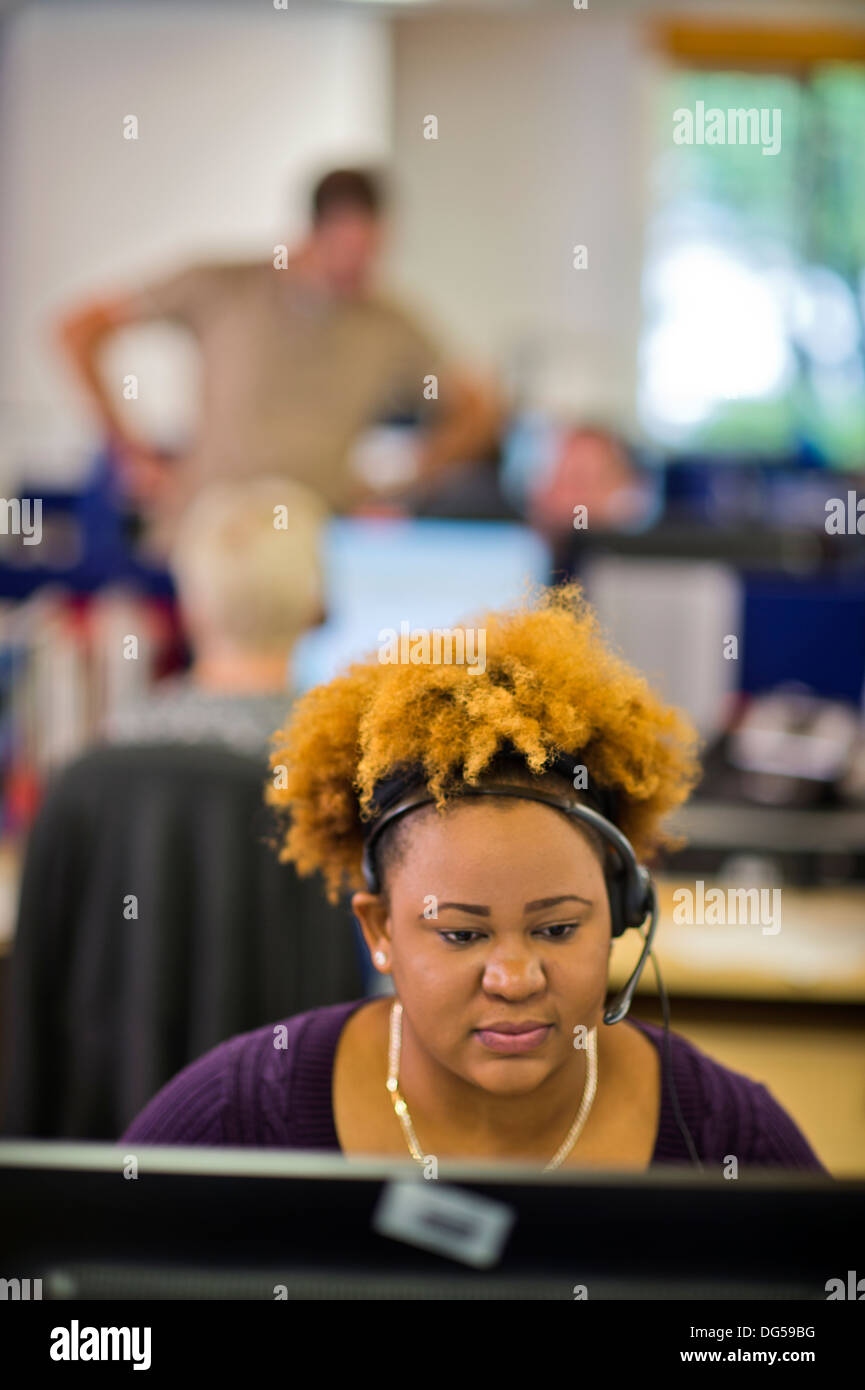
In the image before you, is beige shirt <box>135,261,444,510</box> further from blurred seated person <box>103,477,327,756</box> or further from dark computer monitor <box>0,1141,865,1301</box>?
dark computer monitor <box>0,1141,865,1301</box>

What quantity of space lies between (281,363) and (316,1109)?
255 cm

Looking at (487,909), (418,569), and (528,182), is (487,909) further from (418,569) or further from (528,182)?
(528,182)

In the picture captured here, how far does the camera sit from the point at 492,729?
681 millimetres

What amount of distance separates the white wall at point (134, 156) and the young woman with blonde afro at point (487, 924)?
5.26 meters

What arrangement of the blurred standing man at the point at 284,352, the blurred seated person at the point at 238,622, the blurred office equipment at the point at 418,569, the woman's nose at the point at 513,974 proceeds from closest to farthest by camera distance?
the woman's nose at the point at 513,974
the blurred seated person at the point at 238,622
the blurred office equipment at the point at 418,569
the blurred standing man at the point at 284,352

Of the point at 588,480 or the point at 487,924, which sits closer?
the point at 487,924

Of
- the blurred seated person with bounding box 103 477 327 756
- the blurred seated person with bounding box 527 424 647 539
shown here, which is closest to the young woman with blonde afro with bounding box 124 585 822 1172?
the blurred seated person with bounding box 103 477 327 756

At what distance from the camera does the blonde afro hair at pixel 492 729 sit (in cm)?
69

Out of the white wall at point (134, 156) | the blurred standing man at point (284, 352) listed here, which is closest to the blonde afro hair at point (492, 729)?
the blurred standing man at point (284, 352)

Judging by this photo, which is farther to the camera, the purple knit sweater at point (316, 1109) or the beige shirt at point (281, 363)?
the beige shirt at point (281, 363)

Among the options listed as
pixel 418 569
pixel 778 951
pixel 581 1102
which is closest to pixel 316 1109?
pixel 581 1102

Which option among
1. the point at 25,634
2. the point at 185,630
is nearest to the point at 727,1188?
the point at 25,634

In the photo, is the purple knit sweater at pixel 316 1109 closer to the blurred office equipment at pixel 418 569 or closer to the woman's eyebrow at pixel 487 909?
the woman's eyebrow at pixel 487 909
